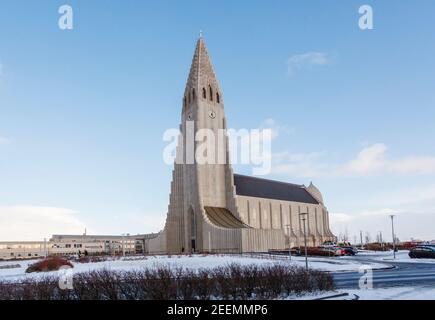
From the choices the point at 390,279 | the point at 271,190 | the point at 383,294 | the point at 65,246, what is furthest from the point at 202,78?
the point at 65,246

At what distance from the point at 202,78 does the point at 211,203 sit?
874 inches

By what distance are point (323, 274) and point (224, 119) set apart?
199 ft

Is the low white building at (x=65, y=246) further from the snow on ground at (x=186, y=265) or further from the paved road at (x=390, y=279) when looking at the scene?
the paved road at (x=390, y=279)

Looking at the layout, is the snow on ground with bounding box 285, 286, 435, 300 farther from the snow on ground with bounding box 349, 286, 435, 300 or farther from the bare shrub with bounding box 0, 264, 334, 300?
the bare shrub with bounding box 0, 264, 334, 300

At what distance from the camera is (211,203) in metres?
71.3

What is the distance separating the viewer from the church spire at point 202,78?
2970 inches

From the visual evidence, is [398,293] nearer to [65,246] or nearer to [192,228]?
[192,228]

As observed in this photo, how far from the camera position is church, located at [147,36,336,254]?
213 feet

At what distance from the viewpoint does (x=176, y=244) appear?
75375 millimetres

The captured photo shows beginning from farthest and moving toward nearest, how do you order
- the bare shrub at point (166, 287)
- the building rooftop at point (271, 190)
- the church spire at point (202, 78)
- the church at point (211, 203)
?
the building rooftop at point (271, 190)
the church spire at point (202, 78)
the church at point (211, 203)
the bare shrub at point (166, 287)

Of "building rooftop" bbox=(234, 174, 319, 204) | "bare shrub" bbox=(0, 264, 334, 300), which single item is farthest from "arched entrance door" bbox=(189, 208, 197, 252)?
"bare shrub" bbox=(0, 264, 334, 300)

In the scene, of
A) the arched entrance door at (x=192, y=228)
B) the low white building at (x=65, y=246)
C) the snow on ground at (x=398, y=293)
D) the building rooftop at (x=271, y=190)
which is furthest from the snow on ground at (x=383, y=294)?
the low white building at (x=65, y=246)
